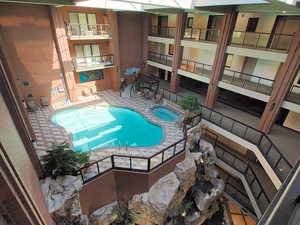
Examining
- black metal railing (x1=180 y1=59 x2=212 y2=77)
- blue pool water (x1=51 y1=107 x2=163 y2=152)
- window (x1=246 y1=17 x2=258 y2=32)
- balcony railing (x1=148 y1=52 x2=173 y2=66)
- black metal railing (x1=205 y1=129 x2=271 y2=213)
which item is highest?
window (x1=246 y1=17 x2=258 y2=32)

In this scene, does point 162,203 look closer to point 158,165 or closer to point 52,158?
point 158,165

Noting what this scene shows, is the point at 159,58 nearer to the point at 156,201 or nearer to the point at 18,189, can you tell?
the point at 156,201

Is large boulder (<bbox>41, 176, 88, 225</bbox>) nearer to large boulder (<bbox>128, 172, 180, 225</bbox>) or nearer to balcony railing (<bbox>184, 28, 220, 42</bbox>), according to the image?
large boulder (<bbox>128, 172, 180, 225</bbox>)

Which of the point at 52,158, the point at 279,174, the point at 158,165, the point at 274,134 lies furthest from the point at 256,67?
the point at 52,158

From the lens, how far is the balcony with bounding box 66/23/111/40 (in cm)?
1260

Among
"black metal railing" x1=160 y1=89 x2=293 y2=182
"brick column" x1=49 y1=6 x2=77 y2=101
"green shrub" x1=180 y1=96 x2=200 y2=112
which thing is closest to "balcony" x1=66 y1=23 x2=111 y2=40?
"brick column" x1=49 y1=6 x2=77 y2=101

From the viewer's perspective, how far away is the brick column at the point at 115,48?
13576mm

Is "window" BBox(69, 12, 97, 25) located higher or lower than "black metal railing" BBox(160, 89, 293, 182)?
higher

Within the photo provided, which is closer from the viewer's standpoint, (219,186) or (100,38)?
(219,186)

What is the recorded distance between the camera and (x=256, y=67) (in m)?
11.6

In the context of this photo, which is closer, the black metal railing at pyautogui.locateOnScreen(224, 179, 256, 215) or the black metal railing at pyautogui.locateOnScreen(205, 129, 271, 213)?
the black metal railing at pyautogui.locateOnScreen(205, 129, 271, 213)

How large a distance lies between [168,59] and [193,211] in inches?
543

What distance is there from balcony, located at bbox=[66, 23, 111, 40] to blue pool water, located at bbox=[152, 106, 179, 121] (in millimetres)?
7680

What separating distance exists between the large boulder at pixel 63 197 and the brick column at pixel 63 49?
9.43m
